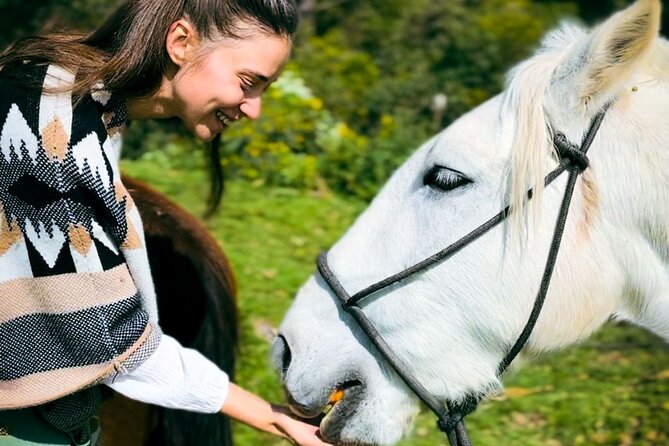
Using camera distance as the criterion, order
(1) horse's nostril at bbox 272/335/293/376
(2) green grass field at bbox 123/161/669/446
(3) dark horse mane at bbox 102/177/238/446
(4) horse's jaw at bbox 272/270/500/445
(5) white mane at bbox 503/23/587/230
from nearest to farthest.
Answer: (5) white mane at bbox 503/23/587/230
(4) horse's jaw at bbox 272/270/500/445
(1) horse's nostril at bbox 272/335/293/376
(3) dark horse mane at bbox 102/177/238/446
(2) green grass field at bbox 123/161/669/446

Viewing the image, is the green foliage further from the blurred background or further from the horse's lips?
the horse's lips

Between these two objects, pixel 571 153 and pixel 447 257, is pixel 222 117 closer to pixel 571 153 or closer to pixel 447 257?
pixel 447 257

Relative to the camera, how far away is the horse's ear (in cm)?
156

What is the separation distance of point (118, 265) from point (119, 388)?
0.92ft

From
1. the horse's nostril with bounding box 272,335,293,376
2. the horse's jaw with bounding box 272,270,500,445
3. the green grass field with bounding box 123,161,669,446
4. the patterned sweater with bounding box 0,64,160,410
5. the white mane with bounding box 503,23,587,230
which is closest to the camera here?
the patterned sweater with bounding box 0,64,160,410

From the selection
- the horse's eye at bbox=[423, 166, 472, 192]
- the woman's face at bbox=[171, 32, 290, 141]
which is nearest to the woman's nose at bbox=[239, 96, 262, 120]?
the woman's face at bbox=[171, 32, 290, 141]

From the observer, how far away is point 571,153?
1.69 meters

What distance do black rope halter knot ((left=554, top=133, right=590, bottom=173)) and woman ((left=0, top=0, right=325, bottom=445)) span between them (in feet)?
2.21

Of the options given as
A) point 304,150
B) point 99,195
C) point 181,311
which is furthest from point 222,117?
point 304,150

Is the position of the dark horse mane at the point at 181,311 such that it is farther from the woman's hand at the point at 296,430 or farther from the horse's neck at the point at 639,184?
the horse's neck at the point at 639,184

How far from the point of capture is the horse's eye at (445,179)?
1743 millimetres

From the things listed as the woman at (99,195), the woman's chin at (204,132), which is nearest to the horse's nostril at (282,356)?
the woman at (99,195)

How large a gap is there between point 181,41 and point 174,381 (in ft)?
2.51

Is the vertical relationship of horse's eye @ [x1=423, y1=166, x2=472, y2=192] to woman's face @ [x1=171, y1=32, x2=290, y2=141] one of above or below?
below
